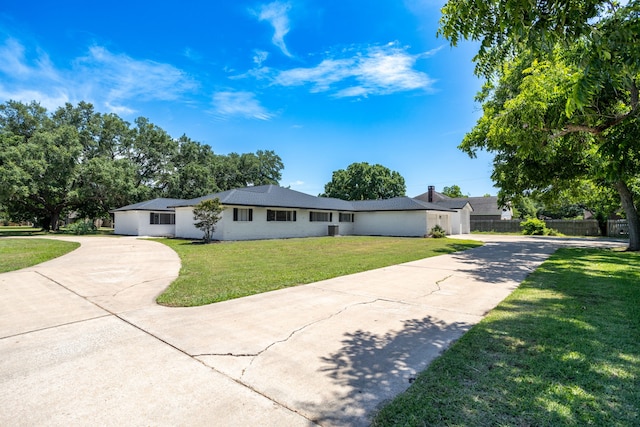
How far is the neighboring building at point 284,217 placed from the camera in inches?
854

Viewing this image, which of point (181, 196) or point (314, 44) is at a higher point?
point (314, 44)

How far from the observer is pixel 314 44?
13.5 meters

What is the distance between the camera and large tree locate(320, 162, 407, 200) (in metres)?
48.4

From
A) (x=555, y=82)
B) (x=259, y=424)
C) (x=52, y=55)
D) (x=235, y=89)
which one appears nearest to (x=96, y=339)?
(x=259, y=424)

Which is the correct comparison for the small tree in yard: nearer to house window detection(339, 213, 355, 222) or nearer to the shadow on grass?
house window detection(339, 213, 355, 222)

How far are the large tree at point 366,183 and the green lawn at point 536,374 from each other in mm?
43502

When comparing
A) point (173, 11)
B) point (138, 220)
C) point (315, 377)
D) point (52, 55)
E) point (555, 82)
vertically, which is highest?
point (52, 55)

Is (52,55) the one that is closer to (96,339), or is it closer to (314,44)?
(314,44)

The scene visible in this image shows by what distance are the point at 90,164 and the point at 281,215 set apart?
19816mm

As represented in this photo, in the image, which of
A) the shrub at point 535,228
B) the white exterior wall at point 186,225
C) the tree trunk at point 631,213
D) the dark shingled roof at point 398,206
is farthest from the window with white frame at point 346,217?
the tree trunk at point 631,213

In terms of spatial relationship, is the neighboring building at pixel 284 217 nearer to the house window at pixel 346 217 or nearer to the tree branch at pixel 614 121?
the house window at pixel 346 217

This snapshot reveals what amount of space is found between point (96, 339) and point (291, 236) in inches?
814

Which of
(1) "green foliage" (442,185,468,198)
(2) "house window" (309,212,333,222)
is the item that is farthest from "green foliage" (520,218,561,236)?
(1) "green foliage" (442,185,468,198)

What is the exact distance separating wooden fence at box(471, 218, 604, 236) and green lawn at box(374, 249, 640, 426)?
33364mm
